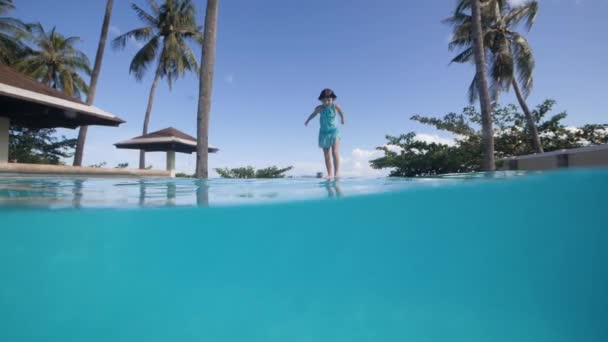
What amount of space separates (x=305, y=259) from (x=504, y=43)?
59.5ft

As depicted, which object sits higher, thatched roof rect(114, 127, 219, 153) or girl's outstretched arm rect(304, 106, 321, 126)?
thatched roof rect(114, 127, 219, 153)

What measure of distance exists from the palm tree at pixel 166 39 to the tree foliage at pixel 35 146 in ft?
23.8

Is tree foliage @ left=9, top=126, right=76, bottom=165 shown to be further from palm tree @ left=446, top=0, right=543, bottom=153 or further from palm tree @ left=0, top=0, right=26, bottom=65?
palm tree @ left=446, top=0, right=543, bottom=153

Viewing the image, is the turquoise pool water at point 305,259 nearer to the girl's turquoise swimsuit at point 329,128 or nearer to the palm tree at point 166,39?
the girl's turquoise swimsuit at point 329,128

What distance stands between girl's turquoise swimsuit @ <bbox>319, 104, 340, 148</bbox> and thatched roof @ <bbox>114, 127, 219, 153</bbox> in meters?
9.36

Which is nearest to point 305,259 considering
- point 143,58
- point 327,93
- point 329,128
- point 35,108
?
point 329,128

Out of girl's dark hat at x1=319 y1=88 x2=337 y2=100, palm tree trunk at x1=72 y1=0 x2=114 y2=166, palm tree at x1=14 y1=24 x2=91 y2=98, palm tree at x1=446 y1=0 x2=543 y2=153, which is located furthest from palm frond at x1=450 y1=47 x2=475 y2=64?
palm tree at x1=14 y1=24 x2=91 y2=98

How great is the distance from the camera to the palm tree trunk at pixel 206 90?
342 inches

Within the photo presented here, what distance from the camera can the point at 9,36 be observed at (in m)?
21.1

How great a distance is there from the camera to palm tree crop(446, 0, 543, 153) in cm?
1775

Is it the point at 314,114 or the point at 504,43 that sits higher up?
the point at 504,43

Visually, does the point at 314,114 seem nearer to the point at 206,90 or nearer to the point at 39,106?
the point at 206,90

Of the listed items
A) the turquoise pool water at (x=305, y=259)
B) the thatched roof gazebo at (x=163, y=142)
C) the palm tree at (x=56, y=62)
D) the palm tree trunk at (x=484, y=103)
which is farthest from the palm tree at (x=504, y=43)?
the palm tree at (x=56, y=62)

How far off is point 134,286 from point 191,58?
66.9 ft
